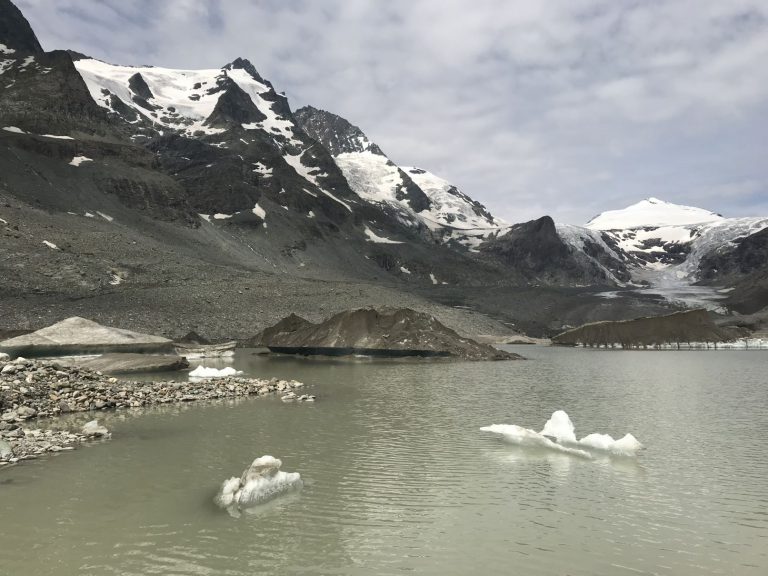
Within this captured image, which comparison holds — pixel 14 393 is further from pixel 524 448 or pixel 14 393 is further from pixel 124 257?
pixel 124 257

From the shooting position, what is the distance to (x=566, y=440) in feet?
51.6

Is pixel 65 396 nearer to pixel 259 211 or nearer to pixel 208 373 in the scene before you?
pixel 208 373

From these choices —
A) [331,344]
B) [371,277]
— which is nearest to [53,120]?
[371,277]

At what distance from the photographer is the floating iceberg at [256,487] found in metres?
10.3

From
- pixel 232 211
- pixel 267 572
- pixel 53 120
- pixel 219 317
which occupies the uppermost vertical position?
pixel 53 120

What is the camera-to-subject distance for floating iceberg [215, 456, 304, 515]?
10.3 meters

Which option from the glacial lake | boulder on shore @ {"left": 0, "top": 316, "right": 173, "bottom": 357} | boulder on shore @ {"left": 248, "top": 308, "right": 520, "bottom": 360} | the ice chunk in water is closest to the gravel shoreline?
the glacial lake

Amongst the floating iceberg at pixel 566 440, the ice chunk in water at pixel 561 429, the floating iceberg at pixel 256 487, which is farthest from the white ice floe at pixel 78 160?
the floating iceberg at pixel 256 487

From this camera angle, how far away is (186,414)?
Answer: 68.9 ft

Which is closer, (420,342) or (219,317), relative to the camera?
(420,342)

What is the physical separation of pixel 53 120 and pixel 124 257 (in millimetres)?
78583

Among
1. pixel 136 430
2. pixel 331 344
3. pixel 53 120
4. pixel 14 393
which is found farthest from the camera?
pixel 53 120

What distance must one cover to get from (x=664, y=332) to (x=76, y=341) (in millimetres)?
96239

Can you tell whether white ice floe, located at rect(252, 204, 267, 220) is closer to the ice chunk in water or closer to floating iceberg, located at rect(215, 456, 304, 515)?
the ice chunk in water
